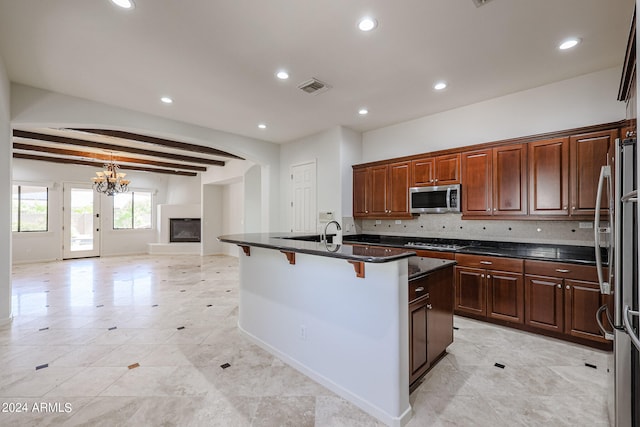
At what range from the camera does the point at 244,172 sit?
309 inches

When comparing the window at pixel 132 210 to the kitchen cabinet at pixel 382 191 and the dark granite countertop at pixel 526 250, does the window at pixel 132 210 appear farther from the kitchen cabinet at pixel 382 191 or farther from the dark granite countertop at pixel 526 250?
the dark granite countertop at pixel 526 250

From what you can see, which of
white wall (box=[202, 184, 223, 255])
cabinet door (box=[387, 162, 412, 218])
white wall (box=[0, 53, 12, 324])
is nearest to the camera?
white wall (box=[0, 53, 12, 324])

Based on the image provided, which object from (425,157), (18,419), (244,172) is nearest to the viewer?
(18,419)

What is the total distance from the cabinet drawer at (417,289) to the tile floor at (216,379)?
0.75 m

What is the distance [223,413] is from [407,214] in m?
3.63

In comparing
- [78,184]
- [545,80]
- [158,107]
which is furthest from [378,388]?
[78,184]

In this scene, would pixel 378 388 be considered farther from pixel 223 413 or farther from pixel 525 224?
pixel 525 224

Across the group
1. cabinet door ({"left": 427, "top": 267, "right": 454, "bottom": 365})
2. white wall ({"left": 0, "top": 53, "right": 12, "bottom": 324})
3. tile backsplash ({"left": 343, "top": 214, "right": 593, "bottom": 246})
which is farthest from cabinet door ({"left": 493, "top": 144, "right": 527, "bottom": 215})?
white wall ({"left": 0, "top": 53, "right": 12, "bottom": 324})

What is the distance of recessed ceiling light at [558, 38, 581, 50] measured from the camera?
261 centimetres

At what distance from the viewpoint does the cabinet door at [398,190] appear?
14.9 ft

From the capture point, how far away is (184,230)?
393 inches

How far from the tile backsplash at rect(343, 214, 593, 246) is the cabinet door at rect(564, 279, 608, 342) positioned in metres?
0.84

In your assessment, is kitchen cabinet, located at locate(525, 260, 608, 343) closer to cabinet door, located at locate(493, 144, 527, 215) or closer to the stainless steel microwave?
cabinet door, located at locate(493, 144, 527, 215)

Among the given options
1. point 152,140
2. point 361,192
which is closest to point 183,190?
point 152,140
